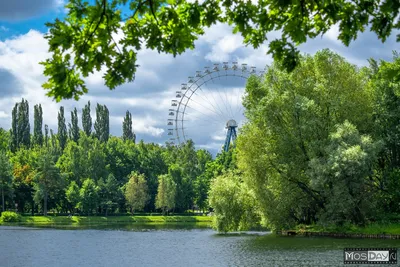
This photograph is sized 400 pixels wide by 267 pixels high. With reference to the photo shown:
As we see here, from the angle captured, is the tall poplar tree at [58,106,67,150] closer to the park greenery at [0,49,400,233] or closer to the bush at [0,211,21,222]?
the bush at [0,211,21,222]

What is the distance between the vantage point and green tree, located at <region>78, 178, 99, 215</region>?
97.3 m

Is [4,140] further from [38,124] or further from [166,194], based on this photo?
[166,194]

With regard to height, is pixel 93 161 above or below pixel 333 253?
above

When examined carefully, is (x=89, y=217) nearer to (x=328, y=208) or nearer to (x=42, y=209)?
(x=42, y=209)

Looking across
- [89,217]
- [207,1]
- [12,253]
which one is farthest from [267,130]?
[89,217]

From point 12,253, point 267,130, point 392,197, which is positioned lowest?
point 12,253

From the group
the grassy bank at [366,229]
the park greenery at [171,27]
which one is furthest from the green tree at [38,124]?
the park greenery at [171,27]

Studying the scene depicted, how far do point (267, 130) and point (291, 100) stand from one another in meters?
3.18

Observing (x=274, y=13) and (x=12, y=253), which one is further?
(x=12, y=253)

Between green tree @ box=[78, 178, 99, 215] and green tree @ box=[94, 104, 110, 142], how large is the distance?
1423 inches

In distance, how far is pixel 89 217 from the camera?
97.8 metres

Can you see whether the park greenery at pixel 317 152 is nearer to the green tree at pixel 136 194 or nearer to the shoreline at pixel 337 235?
the shoreline at pixel 337 235

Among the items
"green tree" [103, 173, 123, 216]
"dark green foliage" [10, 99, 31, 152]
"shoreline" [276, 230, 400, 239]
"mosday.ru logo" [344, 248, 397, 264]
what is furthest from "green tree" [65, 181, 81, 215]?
"mosday.ru logo" [344, 248, 397, 264]

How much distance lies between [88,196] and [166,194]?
1318cm
